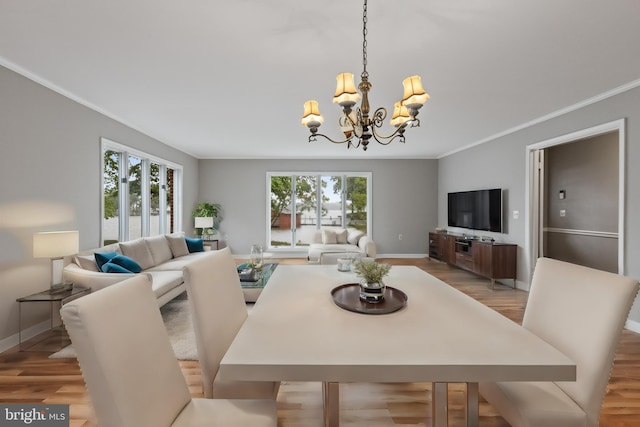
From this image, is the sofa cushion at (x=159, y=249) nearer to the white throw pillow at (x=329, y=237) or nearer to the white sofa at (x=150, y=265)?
the white sofa at (x=150, y=265)

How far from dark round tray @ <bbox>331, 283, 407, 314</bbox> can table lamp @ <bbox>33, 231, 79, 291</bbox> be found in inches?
101

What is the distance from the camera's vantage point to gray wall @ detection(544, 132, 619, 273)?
4652 mm

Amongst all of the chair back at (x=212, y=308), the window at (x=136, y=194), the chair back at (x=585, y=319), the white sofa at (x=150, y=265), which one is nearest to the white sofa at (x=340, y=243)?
the white sofa at (x=150, y=265)

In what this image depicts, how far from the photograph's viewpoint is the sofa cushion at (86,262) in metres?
3.04

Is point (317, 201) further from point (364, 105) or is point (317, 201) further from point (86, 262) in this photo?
point (364, 105)

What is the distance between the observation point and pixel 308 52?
2371mm

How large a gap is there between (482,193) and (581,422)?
4.74m

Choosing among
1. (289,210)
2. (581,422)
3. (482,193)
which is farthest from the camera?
(289,210)

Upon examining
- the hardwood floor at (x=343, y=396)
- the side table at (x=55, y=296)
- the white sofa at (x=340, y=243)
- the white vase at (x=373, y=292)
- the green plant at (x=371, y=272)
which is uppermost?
the green plant at (x=371, y=272)

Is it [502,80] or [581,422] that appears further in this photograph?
[502,80]

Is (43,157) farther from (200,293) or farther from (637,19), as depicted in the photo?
(637,19)

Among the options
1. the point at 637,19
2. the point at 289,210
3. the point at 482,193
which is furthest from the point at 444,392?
the point at 289,210

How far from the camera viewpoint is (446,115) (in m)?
3.96

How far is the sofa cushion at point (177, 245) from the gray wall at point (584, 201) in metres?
6.68
